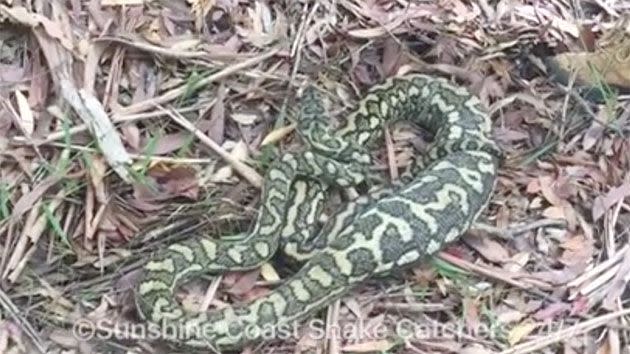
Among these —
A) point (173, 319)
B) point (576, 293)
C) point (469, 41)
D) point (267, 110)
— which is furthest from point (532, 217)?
point (173, 319)

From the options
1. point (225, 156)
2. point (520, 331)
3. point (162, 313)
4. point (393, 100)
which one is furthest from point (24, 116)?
point (520, 331)

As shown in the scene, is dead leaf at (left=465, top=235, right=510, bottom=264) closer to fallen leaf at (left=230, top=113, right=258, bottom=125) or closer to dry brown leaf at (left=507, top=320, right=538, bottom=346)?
dry brown leaf at (left=507, top=320, right=538, bottom=346)

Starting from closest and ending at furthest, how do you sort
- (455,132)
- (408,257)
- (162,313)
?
1. (162,313)
2. (408,257)
3. (455,132)

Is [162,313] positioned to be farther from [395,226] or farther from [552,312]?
[552,312]

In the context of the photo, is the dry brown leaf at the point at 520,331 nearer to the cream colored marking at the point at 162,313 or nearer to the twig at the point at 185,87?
the cream colored marking at the point at 162,313

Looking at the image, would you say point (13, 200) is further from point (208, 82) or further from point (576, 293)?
point (576, 293)

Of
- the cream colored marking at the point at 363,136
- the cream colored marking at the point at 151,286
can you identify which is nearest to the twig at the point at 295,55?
the cream colored marking at the point at 363,136

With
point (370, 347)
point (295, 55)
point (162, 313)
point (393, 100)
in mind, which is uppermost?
point (295, 55)
